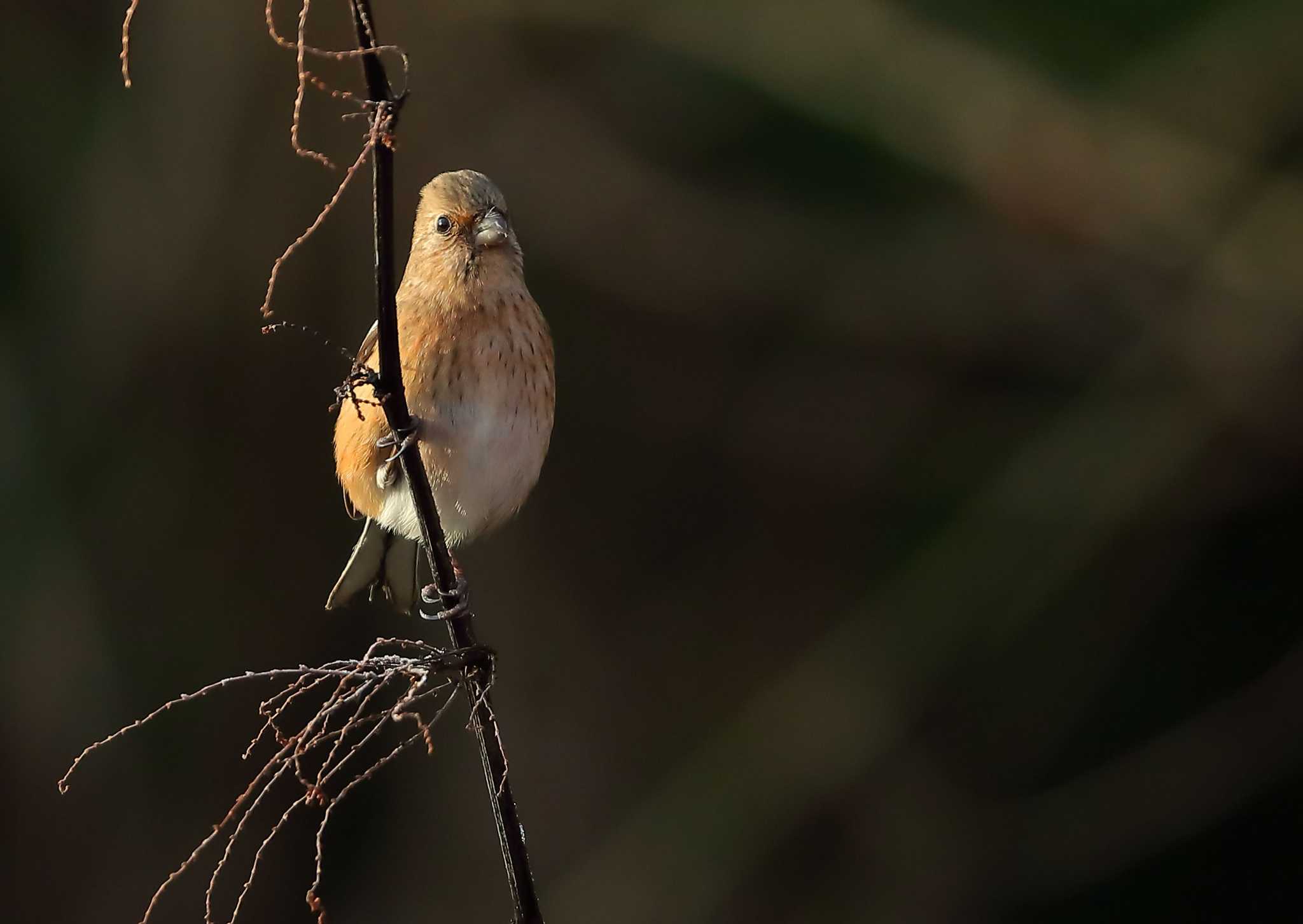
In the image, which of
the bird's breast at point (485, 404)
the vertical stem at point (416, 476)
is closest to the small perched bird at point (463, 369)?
the bird's breast at point (485, 404)

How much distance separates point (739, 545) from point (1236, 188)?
6.88 feet

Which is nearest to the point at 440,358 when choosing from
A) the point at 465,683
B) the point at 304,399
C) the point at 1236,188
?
the point at 465,683

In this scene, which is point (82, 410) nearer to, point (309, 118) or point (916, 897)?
point (309, 118)

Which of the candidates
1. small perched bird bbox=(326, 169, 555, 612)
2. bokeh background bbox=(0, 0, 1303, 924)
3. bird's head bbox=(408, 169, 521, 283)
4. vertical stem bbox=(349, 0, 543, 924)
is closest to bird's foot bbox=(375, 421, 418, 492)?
small perched bird bbox=(326, 169, 555, 612)

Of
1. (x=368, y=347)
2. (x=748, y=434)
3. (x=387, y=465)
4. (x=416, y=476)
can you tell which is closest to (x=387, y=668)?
(x=416, y=476)

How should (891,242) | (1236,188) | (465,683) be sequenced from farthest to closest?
(891,242), (1236,188), (465,683)

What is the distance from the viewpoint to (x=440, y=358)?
10.2ft

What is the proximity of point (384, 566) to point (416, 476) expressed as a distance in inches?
62.7

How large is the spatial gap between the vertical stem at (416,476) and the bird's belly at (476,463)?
0.80 meters

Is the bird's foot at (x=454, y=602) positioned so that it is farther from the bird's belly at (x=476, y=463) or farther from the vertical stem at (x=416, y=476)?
the bird's belly at (x=476, y=463)

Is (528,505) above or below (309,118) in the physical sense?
below

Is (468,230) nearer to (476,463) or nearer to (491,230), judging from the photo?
(491,230)

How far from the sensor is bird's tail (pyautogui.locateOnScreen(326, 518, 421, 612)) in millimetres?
3619

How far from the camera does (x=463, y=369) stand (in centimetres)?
313
